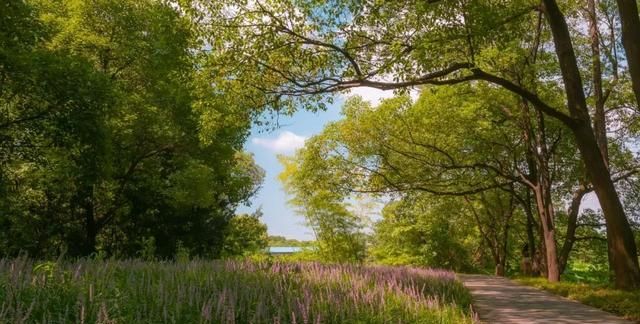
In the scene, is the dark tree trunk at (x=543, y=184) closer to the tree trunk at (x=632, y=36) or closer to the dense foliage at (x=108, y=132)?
the tree trunk at (x=632, y=36)

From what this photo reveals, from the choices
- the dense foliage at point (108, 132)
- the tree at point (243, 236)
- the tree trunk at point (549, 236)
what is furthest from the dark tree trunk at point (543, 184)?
the tree at point (243, 236)

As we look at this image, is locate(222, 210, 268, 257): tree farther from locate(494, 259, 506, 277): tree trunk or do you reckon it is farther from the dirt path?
the dirt path

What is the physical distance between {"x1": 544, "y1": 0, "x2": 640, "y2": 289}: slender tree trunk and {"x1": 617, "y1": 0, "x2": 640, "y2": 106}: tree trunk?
7.09 feet

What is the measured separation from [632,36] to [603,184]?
381cm

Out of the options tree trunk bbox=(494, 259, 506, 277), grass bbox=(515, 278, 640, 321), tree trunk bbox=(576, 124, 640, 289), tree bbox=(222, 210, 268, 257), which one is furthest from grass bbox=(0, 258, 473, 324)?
tree trunk bbox=(494, 259, 506, 277)

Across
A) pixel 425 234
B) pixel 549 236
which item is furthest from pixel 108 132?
pixel 425 234

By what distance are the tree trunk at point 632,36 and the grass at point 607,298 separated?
170 inches

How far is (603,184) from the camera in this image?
42.2ft

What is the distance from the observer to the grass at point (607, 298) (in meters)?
9.69

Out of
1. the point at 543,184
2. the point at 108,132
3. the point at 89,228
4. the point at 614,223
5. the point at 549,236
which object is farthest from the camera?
the point at 89,228

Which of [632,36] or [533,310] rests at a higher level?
[632,36]

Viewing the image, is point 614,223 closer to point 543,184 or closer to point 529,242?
point 543,184

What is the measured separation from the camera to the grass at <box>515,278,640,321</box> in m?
9.69

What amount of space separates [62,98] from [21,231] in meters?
7.75
